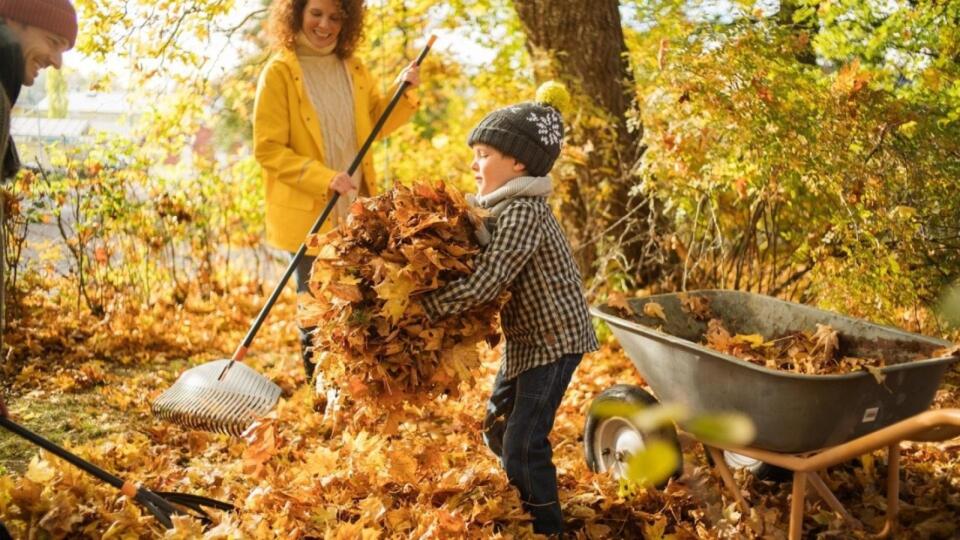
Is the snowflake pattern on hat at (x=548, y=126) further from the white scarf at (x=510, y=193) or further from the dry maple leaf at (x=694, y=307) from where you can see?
the dry maple leaf at (x=694, y=307)

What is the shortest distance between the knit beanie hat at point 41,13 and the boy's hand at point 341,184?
5.23ft

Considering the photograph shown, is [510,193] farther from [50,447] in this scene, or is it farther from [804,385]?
[50,447]

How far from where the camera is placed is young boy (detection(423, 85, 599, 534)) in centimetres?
285

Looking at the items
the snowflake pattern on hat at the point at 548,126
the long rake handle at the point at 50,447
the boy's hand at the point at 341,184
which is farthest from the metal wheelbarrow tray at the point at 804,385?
the long rake handle at the point at 50,447

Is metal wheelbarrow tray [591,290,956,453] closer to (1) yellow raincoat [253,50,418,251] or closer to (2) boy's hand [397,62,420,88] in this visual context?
(2) boy's hand [397,62,420,88]

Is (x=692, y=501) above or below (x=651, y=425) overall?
below

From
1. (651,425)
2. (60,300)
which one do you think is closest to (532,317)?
(651,425)

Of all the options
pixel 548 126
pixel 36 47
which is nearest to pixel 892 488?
pixel 548 126

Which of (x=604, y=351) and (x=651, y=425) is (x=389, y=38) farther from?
(x=651, y=425)

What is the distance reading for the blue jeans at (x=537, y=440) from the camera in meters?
2.90

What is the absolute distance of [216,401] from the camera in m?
3.36

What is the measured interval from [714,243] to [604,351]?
98 centimetres

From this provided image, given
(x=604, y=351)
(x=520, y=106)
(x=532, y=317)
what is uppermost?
Result: (x=520, y=106)

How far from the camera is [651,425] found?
321cm
